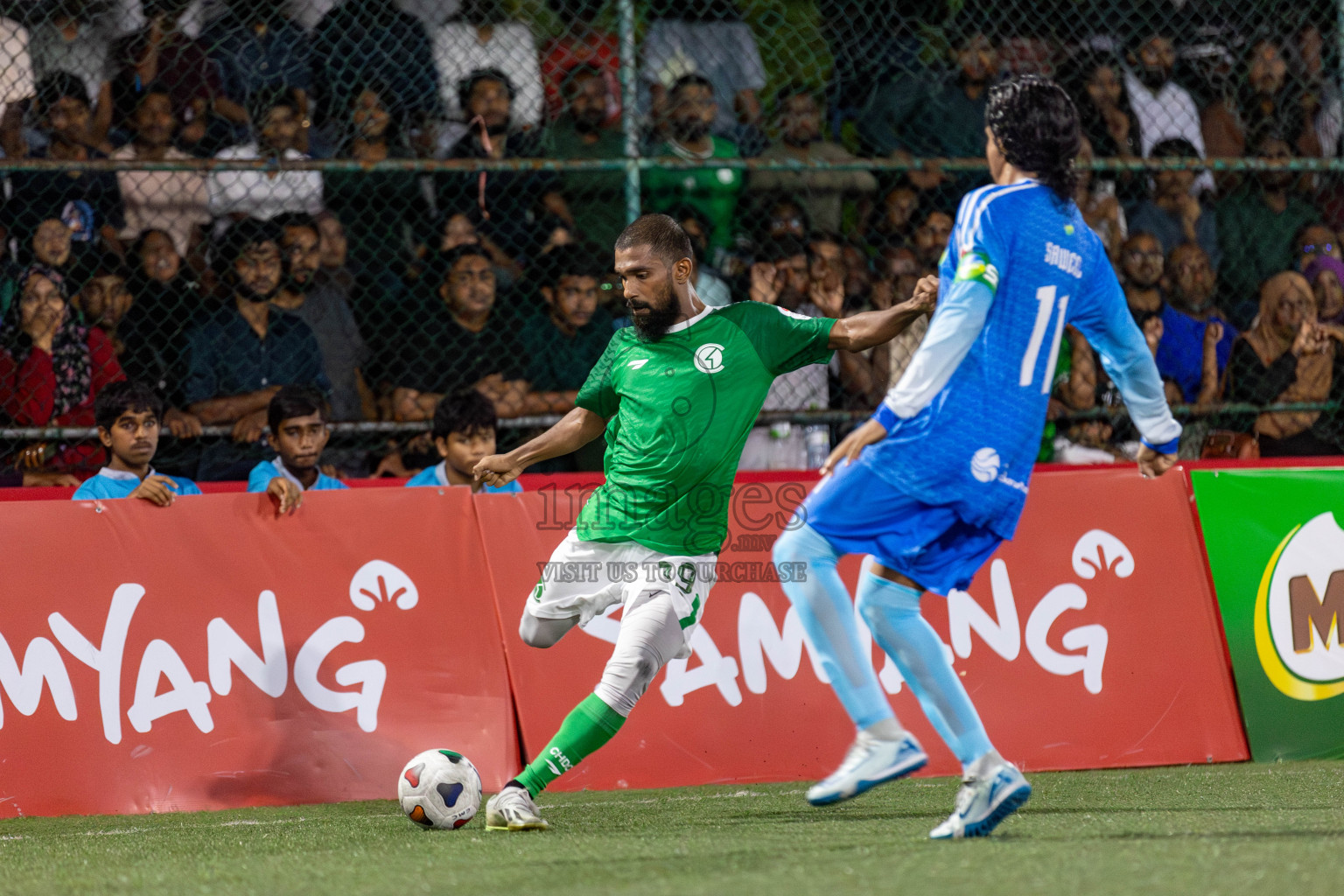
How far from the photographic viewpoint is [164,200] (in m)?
6.98

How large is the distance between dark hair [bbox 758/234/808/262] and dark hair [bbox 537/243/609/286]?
87 cm

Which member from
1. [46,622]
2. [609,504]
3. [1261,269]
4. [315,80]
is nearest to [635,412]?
[609,504]

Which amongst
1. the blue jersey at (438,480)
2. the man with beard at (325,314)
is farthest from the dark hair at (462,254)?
the blue jersey at (438,480)

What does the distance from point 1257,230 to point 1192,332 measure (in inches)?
32.7

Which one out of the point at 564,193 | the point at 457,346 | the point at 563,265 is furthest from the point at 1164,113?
the point at 457,346

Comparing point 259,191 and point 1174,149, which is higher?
point 259,191

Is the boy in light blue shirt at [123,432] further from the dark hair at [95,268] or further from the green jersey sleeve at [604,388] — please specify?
the green jersey sleeve at [604,388]

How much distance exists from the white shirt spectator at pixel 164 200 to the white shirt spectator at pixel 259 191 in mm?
79

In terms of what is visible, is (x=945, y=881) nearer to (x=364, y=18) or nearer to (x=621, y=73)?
(x=621, y=73)

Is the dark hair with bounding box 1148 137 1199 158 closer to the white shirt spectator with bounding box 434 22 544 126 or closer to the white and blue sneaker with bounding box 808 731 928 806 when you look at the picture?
the white shirt spectator with bounding box 434 22 544 126

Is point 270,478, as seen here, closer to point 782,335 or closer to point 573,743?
point 573,743

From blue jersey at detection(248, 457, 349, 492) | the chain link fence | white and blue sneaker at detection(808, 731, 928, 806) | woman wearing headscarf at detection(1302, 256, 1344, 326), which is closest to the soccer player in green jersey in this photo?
white and blue sneaker at detection(808, 731, 928, 806)

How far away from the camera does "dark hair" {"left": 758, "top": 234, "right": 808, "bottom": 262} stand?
7.41 metres

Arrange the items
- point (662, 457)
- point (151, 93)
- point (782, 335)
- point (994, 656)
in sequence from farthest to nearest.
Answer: point (151, 93) < point (994, 656) < point (782, 335) < point (662, 457)
